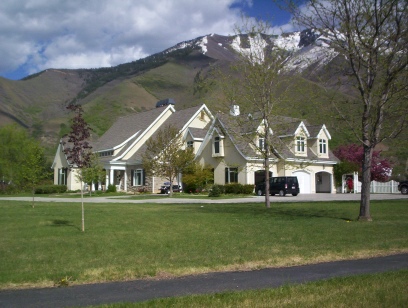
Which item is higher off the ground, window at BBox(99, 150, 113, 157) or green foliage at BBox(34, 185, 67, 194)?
window at BBox(99, 150, 113, 157)

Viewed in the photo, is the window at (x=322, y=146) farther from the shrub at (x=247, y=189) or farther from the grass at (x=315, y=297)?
the grass at (x=315, y=297)

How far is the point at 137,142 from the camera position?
4988cm

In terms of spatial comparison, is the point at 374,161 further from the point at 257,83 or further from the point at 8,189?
the point at 8,189

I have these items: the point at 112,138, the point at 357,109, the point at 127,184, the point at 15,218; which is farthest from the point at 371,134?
the point at 112,138

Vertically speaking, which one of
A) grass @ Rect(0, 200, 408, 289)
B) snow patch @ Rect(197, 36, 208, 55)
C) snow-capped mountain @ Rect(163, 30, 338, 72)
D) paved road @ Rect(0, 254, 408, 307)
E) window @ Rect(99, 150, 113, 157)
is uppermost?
snow patch @ Rect(197, 36, 208, 55)

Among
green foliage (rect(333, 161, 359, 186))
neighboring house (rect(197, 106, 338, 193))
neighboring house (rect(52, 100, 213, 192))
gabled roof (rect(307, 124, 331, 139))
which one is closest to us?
neighboring house (rect(197, 106, 338, 193))

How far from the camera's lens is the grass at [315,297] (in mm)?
6684

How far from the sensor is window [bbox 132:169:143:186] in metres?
47.2

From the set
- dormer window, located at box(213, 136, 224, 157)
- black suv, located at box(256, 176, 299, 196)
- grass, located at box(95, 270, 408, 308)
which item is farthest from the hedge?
grass, located at box(95, 270, 408, 308)

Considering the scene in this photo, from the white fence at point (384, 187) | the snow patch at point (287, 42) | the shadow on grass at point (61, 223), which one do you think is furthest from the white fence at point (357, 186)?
the shadow on grass at point (61, 223)

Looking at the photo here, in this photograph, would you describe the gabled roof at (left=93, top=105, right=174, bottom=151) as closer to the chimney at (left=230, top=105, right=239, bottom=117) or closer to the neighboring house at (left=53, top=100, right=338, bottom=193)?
the neighboring house at (left=53, top=100, right=338, bottom=193)

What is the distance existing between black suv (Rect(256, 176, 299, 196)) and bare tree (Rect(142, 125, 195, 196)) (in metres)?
6.73

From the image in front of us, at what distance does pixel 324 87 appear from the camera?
18.8 m

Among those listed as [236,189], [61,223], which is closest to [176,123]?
[236,189]
